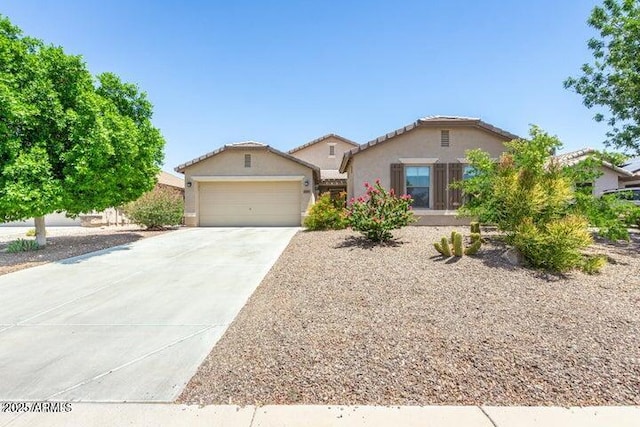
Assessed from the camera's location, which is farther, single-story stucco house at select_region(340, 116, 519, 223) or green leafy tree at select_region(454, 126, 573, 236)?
single-story stucco house at select_region(340, 116, 519, 223)

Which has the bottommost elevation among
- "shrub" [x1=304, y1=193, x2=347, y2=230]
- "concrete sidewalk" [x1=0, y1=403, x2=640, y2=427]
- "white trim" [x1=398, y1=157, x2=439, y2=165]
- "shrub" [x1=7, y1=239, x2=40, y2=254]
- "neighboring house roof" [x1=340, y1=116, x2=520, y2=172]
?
"concrete sidewalk" [x1=0, y1=403, x2=640, y2=427]

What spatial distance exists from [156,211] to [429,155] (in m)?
12.8

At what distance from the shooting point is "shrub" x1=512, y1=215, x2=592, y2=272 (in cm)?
579

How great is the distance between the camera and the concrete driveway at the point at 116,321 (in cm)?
301

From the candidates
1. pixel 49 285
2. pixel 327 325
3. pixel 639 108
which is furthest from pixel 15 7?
pixel 639 108

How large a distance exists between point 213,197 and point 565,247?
593 inches

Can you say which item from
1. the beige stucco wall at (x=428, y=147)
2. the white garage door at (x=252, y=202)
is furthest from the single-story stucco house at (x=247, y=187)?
the beige stucco wall at (x=428, y=147)

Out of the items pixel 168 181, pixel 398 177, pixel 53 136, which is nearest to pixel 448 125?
pixel 398 177

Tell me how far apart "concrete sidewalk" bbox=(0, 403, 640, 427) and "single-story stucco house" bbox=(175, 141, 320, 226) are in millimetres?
13709

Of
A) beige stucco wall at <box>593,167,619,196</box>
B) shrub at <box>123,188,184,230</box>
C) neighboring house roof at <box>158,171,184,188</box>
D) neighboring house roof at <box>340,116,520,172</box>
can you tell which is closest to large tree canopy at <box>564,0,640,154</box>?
neighboring house roof at <box>340,116,520,172</box>

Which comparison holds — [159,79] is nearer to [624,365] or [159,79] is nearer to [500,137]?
[500,137]

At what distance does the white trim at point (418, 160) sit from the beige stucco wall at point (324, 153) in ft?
43.6

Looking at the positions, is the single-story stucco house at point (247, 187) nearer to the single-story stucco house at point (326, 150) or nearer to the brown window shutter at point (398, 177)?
the brown window shutter at point (398, 177)

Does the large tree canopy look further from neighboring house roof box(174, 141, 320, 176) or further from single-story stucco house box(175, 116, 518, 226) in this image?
neighboring house roof box(174, 141, 320, 176)
